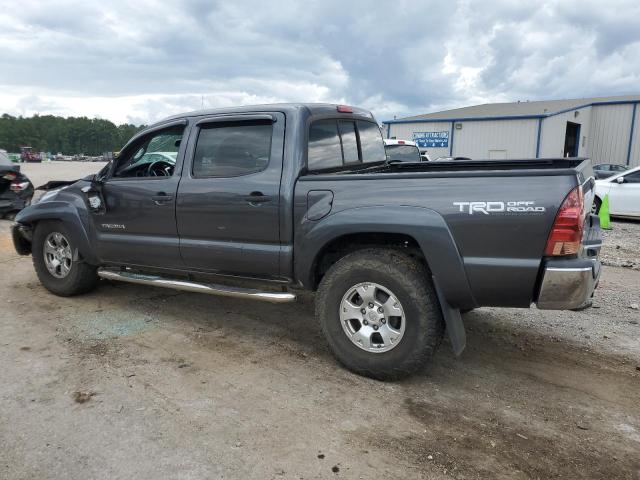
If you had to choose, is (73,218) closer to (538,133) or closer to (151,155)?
(151,155)

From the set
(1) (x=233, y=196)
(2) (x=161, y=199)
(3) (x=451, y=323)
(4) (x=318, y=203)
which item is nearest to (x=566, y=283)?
(3) (x=451, y=323)

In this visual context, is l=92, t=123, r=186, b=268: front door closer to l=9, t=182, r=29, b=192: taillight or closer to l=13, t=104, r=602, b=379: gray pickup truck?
l=13, t=104, r=602, b=379: gray pickup truck

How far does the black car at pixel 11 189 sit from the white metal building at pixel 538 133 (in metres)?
21.5

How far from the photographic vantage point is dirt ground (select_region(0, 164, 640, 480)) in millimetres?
2617

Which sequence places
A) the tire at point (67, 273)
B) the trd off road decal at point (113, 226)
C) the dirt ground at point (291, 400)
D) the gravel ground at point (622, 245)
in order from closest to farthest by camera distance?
the dirt ground at point (291, 400) → the trd off road decal at point (113, 226) → the tire at point (67, 273) → the gravel ground at point (622, 245)

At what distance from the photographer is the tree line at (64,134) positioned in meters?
127

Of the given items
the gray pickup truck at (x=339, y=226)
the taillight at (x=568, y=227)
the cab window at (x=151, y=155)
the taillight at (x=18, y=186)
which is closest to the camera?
the taillight at (x=568, y=227)

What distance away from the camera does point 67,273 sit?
5.27 m

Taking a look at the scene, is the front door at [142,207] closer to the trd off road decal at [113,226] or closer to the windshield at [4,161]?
the trd off road decal at [113,226]

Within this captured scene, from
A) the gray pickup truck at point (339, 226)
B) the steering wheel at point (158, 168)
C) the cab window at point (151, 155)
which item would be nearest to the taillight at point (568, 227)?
the gray pickup truck at point (339, 226)

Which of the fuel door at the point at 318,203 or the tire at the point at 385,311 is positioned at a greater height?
the fuel door at the point at 318,203

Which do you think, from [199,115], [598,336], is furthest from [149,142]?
[598,336]

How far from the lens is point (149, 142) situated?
15.4 feet

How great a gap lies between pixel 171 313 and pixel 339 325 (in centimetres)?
213
